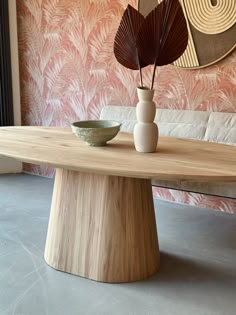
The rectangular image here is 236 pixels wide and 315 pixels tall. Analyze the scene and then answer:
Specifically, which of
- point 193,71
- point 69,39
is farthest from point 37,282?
point 69,39

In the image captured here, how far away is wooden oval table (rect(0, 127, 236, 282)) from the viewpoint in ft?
5.90

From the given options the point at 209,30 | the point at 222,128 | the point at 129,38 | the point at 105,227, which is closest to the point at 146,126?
the point at 129,38

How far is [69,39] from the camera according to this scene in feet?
11.6

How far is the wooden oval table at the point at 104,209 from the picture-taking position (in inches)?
70.8

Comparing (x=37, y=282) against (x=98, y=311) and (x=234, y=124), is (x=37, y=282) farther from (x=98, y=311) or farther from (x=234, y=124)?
(x=234, y=124)

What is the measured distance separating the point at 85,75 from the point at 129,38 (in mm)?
1776

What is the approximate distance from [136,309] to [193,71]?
1.82 meters

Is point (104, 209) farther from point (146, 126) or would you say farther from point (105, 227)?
point (146, 126)

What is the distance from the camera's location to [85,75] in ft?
11.5

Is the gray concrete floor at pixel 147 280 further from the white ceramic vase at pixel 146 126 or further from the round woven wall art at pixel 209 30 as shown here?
the round woven wall art at pixel 209 30

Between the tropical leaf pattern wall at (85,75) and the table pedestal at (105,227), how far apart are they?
1.15 m

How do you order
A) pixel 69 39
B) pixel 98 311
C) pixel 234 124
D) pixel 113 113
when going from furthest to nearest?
pixel 69 39 → pixel 113 113 → pixel 234 124 → pixel 98 311

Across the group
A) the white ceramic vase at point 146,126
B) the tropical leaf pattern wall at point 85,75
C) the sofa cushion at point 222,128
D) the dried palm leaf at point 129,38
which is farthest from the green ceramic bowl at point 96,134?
the tropical leaf pattern wall at point 85,75

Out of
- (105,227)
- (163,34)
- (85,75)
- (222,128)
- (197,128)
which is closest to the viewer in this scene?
(163,34)
